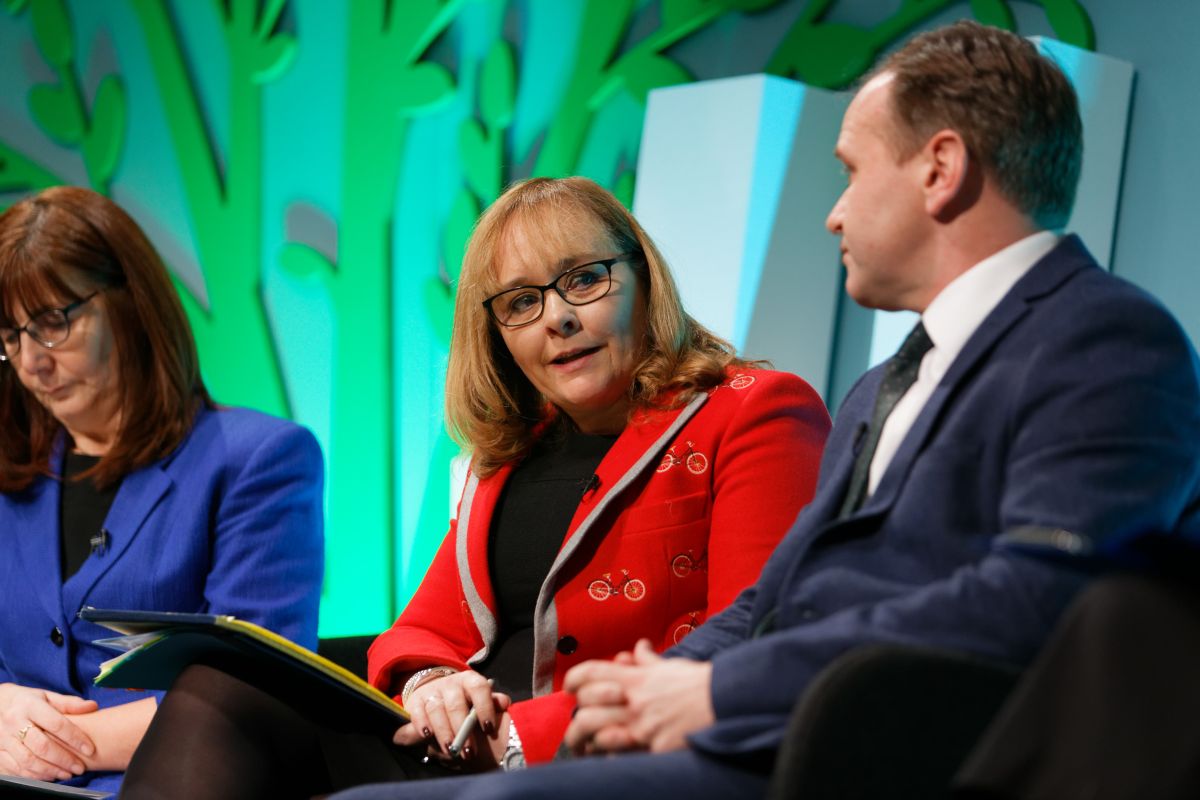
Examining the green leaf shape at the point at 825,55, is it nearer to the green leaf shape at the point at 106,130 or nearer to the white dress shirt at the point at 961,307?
the green leaf shape at the point at 106,130

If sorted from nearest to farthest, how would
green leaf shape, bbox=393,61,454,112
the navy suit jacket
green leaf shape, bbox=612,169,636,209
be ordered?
1. the navy suit jacket
2. green leaf shape, bbox=612,169,636,209
3. green leaf shape, bbox=393,61,454,112

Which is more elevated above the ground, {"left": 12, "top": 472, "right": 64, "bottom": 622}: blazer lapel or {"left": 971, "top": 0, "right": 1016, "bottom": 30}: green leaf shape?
{"left": 971, "top": 0, "right": 1016, "bottom": 30}: green leaf shape

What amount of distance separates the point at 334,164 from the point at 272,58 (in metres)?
0.48

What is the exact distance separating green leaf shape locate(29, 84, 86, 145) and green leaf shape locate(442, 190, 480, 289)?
4.88 ft

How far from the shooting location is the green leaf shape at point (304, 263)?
5.24m

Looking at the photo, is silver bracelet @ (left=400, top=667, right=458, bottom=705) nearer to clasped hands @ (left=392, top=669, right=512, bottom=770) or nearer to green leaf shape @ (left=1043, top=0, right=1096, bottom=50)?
clasped hands @ (left=392, top=669, right=512, bottom=770)

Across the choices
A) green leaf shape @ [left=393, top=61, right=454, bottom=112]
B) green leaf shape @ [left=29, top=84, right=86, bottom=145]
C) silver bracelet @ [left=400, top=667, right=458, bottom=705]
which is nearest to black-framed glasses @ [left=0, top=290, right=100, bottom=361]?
silver bracelet @ [left=400, top=667, right=458, bottom=705]

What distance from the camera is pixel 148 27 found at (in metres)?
5.24

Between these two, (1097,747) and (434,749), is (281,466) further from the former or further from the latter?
(1097,747)

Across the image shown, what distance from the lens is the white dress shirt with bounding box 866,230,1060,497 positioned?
157cm

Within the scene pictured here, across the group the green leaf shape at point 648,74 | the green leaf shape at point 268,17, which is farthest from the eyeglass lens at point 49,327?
the green leaf shape at point 268,17

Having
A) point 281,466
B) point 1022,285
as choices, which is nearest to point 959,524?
point 1022,285

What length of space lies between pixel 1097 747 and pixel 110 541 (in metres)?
2.04

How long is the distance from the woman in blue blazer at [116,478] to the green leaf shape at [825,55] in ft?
8.06
